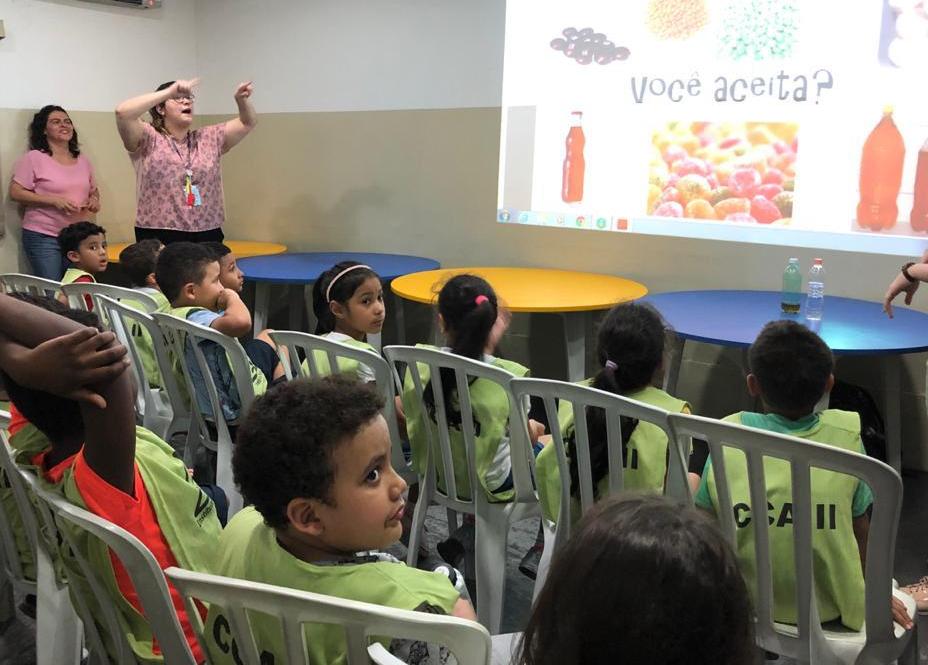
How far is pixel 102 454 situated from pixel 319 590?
417mm

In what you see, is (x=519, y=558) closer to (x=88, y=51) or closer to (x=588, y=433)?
(x=588, y=433)

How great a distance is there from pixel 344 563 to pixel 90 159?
4.81 metres

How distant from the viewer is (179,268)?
2.89 m

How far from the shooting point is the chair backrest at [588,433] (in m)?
1.50

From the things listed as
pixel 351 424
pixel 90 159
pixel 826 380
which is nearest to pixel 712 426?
pixel 826 380

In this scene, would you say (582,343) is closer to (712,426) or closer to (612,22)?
(612,22)

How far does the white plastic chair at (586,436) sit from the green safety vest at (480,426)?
0.24 m

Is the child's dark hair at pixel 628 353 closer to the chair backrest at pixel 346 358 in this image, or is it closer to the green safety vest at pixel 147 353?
the chair backrest at pixel 346 358

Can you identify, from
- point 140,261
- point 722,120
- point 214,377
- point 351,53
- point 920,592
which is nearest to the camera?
point 920,592

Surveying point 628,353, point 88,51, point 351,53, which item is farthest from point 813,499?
point 88,51

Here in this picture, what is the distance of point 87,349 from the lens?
44.7 inches

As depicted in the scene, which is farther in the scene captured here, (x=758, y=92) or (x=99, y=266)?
(x=99, y=266)

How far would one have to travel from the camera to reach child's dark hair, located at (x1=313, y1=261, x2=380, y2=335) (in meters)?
2.69

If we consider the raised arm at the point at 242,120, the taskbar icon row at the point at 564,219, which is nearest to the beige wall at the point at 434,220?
the taskbar icon row at the point at 564,219
